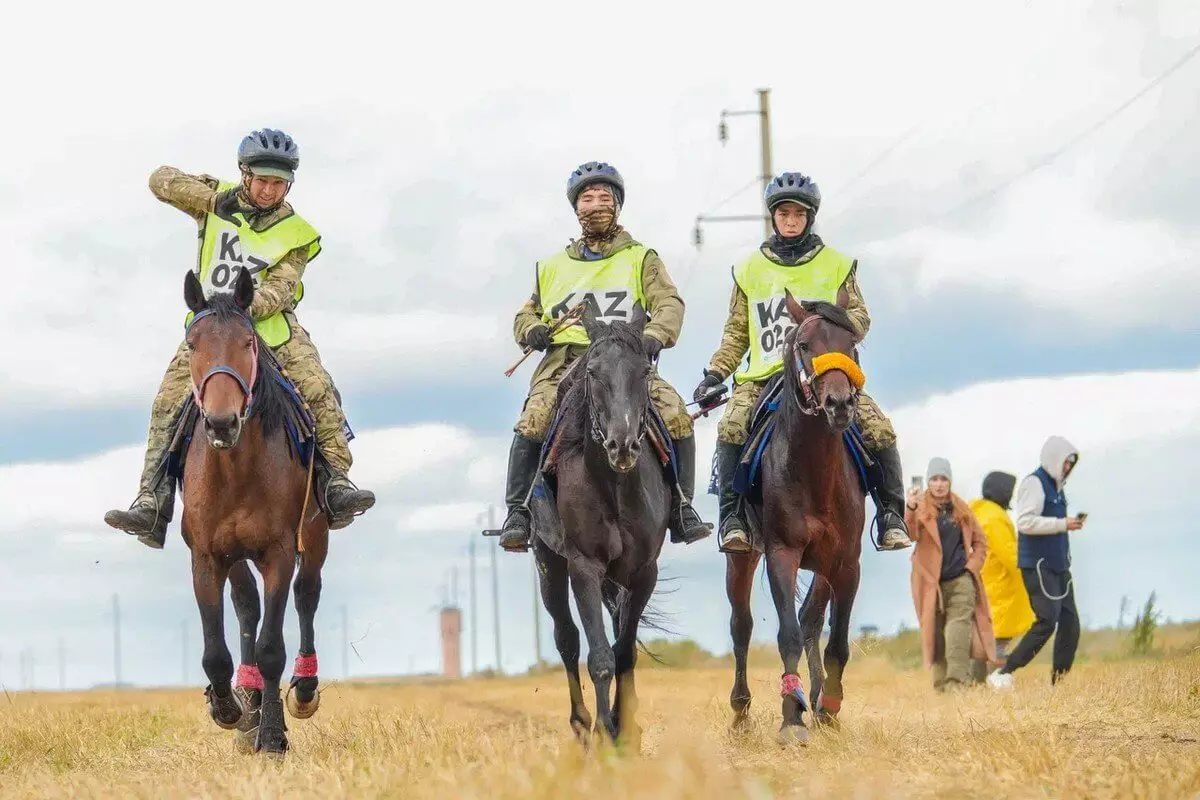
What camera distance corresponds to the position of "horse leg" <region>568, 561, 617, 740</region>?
989 centimetres

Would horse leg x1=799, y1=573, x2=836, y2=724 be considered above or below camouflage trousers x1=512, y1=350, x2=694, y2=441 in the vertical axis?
below

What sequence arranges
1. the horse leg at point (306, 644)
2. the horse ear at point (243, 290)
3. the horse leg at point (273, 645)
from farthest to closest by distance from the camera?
the horse leg at point (306, 644) → the horse leg at point (273, 645) → the horse ear at point (243, 290)

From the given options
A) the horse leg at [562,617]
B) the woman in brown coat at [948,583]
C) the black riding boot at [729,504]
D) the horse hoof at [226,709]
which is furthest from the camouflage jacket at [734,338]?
the woman in brown coat at [948,583]

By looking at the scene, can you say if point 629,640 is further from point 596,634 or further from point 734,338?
point 734,338

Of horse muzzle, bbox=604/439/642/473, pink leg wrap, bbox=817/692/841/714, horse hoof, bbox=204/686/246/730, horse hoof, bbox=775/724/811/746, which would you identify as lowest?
horse hoof, bbox=775/724/811/746

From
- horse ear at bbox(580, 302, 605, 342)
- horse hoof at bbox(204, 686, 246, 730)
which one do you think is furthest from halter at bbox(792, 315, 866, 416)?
horse hoof at bbox(204, 686, 246, 730)

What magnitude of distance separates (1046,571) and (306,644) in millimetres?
9023

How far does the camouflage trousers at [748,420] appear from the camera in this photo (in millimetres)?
11867

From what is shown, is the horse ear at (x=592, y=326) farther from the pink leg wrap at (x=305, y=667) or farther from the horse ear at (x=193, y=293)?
the pink leg wrap at (x=305, y=667)

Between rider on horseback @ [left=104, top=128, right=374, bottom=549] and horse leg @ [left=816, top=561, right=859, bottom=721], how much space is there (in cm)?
353

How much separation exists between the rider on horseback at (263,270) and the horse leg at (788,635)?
3.01m

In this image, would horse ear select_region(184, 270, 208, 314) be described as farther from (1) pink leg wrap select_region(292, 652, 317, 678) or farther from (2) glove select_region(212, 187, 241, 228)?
(1) pink leg wrap select_region(292, 652, 317, 678)

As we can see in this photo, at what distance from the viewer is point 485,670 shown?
183 feet

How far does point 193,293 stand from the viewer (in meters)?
10.7
